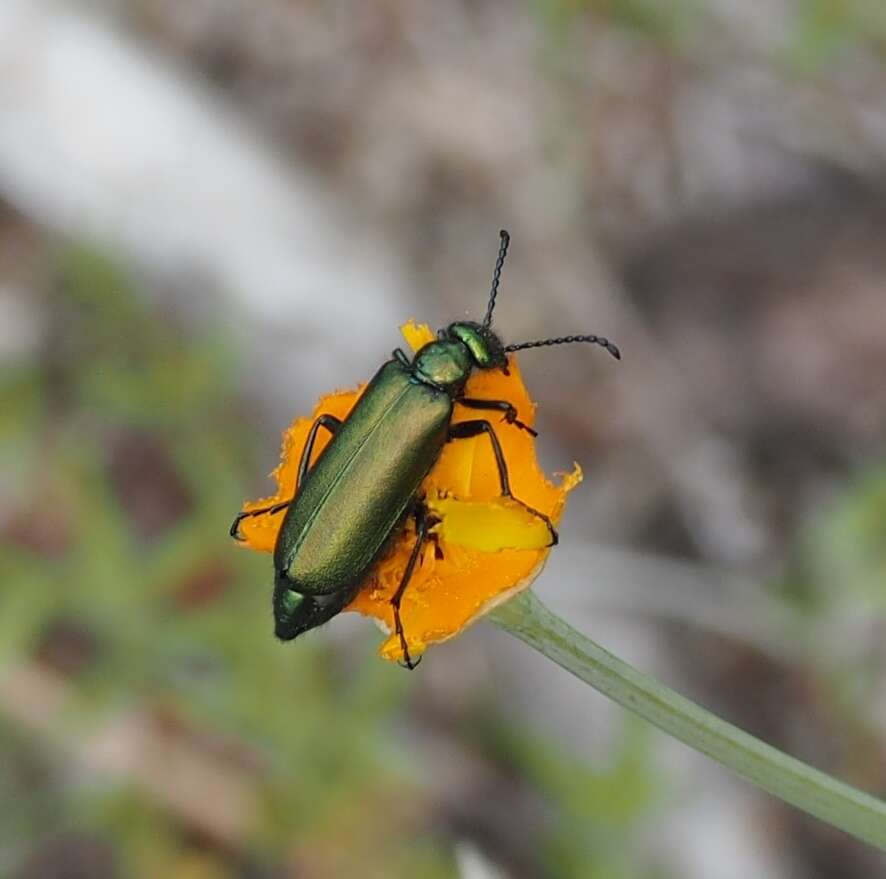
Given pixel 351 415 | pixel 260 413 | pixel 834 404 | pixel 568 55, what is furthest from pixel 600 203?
pixel 351 415

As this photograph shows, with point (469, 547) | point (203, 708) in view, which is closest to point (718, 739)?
point (469, 547)

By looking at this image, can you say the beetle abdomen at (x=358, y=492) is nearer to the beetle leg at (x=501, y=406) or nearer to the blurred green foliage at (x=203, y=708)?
the beetle leg at (x=501, y=406)

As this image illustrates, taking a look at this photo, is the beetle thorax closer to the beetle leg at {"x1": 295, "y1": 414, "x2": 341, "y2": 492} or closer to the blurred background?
the beetle leg at {"x1": 295, "y1": 414, "x2": 341, "y2": 492}

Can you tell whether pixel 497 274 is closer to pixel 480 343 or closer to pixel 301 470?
pixel 480 343

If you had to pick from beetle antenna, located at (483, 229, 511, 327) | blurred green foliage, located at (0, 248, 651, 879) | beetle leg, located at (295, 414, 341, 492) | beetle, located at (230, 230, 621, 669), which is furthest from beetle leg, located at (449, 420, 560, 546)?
blurred green foliage, located at (0, 248, 651, 879)

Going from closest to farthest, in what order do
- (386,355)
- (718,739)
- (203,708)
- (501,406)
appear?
(718,739)
(501,406)
(203,708)
(386,355)

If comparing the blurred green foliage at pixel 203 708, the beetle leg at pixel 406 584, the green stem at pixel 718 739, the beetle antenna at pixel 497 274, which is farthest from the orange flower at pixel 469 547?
the blurred green foliage at pixel 203 708
